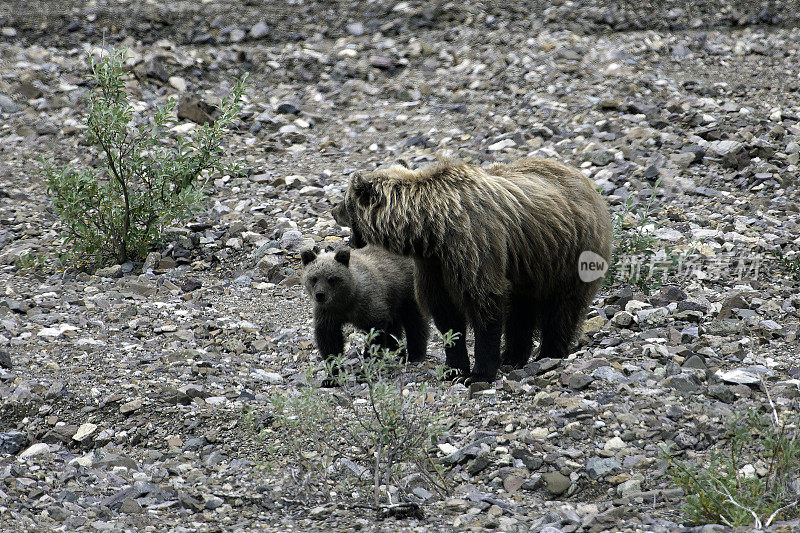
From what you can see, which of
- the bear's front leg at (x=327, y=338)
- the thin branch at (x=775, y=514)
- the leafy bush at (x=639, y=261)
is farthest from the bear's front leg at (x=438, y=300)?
the thin branch at (x=775, y=514)

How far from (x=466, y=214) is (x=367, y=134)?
5237 millimetres

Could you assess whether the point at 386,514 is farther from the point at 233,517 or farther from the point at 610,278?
the point at 610,278

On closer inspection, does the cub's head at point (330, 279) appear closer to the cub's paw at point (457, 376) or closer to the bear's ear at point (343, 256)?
the bear's ear at point (343, 256)

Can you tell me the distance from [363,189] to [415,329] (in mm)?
1409

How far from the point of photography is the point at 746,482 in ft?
13.5

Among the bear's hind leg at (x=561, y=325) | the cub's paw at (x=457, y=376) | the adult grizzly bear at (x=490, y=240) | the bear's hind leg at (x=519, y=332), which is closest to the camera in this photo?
the adult grizzly bear at (x=490, y=240)

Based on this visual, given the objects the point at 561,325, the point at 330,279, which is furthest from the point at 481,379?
the point at 330,279

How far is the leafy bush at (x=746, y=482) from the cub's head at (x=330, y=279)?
2.82 metres

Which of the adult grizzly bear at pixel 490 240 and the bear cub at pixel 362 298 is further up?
the adult grizzly bear at pixel 490 240

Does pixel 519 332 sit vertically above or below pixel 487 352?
below

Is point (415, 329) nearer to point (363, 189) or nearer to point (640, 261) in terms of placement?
point (363, 189)

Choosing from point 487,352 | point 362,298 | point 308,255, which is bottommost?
point 487,352

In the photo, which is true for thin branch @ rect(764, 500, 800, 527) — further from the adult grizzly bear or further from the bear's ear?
the bear's ear

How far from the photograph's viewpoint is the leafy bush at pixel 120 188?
27.4 ft
